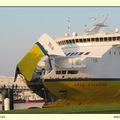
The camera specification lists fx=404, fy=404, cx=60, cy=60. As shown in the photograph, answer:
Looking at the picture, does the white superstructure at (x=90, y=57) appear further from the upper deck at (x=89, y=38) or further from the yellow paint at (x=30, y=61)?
the yellow paint at (x=30, y=61)

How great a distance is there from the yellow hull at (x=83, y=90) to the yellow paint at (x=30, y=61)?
128 cm

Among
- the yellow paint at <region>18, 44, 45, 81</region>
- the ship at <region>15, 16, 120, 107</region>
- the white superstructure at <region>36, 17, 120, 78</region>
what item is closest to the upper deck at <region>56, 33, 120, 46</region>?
the white superstructure at <region>36, 17, 120, 78</region>

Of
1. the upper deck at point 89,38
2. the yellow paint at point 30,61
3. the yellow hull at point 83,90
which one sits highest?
the upper deck at point 89,38

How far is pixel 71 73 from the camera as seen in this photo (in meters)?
A: 26.4

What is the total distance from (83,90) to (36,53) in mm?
3809

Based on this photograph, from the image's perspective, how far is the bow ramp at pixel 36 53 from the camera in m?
25.3

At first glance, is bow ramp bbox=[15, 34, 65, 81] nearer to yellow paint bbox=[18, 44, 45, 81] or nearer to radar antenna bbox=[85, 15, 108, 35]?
yellow paint bbox=[18, 44, 45, 81]

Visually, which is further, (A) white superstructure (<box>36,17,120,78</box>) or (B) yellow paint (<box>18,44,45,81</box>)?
(A) white superstructure (<box>36,17,120,78</box>)

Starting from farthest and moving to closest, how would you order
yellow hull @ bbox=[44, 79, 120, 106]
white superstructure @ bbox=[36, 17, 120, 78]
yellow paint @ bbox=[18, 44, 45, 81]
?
white superstructure @ bbox=[36, 17, 120, 78]
yellow hull @ bbox=[44, 79, 120, 106]
yellow paint @ bbox=[18, 44, 45, 81]

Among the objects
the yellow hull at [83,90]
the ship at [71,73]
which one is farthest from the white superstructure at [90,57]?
the yellow hull at [83,90]

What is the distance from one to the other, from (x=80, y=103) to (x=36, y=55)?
4229 mm

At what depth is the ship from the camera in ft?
84.1

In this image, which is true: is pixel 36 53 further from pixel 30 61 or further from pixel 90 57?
pixel 90 57

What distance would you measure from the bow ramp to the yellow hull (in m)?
1.39
